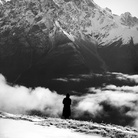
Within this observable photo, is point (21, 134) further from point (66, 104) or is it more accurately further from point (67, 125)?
point (66, 104)

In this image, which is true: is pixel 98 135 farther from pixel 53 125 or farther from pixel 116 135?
pixel 53 125

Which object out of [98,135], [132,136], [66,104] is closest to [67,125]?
[98,135]

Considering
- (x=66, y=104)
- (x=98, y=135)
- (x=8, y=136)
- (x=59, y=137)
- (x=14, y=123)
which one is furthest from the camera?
(x=66, y=104)

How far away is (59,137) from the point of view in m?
22.6

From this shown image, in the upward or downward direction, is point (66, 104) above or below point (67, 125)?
above

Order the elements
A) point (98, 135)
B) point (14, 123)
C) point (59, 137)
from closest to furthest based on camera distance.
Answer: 1. point (59, 137)
2. point (98, 135)
3. point (14, 123)

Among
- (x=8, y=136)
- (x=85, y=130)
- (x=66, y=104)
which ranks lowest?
(x=8, y=136)

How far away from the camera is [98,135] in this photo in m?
25.8

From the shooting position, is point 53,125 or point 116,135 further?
point 53,125

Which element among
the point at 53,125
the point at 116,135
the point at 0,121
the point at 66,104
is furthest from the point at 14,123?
the point at 66,104

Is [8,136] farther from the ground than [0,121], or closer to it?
closer to it

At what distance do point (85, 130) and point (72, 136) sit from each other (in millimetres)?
3194

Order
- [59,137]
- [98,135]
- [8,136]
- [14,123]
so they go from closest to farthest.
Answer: [8,136], [59,137], [98,135], [14,123]

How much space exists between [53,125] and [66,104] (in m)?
Answer: 12.5
